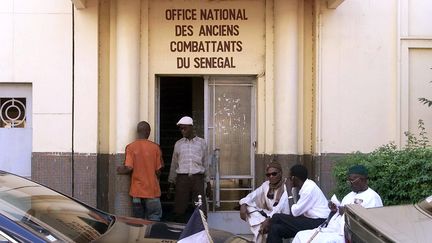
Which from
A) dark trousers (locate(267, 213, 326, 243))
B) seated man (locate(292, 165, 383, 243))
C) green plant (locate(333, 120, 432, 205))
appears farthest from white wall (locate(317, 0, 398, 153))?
seated man (locate(292, 165, 383, 243))

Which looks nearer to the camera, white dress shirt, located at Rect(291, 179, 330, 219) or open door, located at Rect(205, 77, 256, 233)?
white dress shirt, located at Rect(291, 179, 330, 219)

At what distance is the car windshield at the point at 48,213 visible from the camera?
355 centimetres

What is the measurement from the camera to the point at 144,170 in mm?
7438

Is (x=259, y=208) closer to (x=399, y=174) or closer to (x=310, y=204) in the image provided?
(x=310, y=204)

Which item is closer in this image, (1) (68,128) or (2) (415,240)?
(2) (415,240)

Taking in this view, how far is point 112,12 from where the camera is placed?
7.95 metres

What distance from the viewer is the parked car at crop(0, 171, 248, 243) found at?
133 inches

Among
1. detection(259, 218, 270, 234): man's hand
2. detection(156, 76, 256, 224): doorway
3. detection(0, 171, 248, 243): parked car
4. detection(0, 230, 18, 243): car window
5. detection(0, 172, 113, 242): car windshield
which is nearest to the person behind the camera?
detection(0, 230, 18, 243): car window

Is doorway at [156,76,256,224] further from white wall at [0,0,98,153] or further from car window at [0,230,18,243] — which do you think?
car window at [0,230,18,243]

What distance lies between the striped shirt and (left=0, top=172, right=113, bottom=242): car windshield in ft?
10.5

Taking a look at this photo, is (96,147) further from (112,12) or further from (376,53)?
(376,53)

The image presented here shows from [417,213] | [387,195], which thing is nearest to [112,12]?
[387,195]

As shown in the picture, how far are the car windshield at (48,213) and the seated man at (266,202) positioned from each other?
2.39 m

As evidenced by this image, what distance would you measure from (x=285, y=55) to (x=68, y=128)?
3.21 metres
